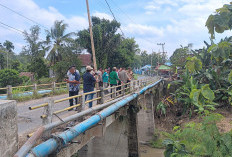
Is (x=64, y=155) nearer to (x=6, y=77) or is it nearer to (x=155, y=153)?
(x=155, y=153)

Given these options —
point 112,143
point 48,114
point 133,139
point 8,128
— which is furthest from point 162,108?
point 8,128

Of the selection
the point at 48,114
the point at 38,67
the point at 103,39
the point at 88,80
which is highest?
the point at 103,39

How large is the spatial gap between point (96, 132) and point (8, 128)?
3277 mm

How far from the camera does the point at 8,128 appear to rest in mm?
2465

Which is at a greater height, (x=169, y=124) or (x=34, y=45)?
(x=34, y=45)

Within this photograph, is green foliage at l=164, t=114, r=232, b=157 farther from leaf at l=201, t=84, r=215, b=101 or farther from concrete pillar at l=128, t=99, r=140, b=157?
leaf at l=201, t=84, r=215, b=101

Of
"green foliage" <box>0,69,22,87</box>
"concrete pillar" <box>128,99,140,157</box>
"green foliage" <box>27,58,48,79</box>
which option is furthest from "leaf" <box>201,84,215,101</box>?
"green foliage" <box>27,58,48,79</box>

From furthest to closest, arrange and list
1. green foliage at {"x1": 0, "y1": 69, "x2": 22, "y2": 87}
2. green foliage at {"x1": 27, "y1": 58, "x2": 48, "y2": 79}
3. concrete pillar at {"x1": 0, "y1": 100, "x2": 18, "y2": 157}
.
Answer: green foliage at {"x1": 27, "y1": 58, "x2": 48, "y2": 79} < green foliage at {"x1": 0, "y1": 69, "x2": 22, "y2": 87} < concrete pillar at {"x1": 0, "y1": 100, "x2": 18, "y2": 157}

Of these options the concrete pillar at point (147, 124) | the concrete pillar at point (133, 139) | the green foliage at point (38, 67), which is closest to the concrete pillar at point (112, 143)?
the concrete pillar at point (133, 139)

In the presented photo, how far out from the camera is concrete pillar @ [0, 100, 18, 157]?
92.2 inches

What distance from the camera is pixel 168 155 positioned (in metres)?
7.36

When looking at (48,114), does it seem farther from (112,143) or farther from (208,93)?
(112,143)

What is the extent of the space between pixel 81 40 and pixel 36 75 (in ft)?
26.1

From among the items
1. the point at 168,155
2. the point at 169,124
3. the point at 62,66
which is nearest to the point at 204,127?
the point at 168,155
